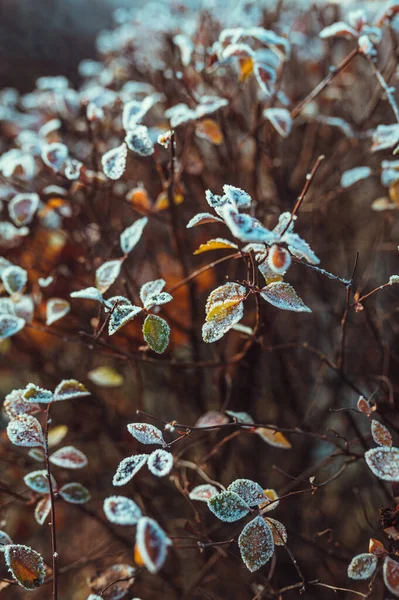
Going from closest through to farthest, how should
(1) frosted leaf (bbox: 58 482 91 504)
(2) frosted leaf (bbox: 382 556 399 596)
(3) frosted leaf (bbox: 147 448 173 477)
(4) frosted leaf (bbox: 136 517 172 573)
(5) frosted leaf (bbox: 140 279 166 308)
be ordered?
(4) frosted leaf (bbox: 136 517 172 573)
(3) frosted leaf (bbox: 147 448 173 477)
(2) frosted leaf (bbox: 382 556 399 596)
(5) frosted leaf (bbox: 140 279 166 308)
(1) frosted leaf (bbox: 58 482 91 504)

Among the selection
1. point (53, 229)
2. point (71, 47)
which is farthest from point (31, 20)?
point (53, 229)

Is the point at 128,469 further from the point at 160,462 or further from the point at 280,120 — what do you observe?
the point at 280,120

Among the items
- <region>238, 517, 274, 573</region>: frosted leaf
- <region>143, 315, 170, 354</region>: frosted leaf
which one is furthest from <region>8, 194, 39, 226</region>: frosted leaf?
<region>238, 517, 274, 573</region>: frosted leaf

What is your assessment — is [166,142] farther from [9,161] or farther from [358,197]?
[358,197]

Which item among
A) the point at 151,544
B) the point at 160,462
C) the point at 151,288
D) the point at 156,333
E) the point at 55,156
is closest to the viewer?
the point at 151,544

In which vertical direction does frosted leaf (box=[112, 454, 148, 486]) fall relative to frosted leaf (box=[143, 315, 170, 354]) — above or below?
below

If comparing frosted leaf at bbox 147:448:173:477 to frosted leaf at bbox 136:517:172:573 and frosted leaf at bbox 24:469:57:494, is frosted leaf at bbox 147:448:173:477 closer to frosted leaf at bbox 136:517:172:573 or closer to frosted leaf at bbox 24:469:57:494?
frosted leaf at bbox 136:517:172:573

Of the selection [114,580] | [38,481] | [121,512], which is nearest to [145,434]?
[121,512]
